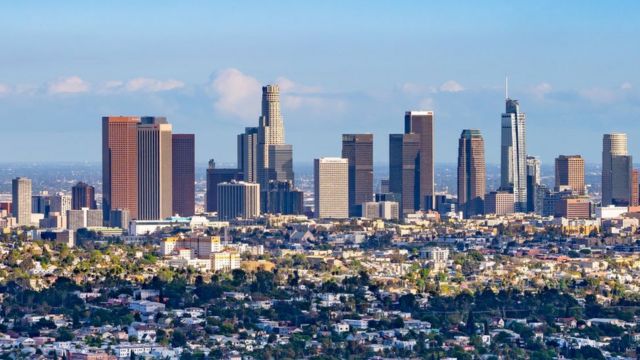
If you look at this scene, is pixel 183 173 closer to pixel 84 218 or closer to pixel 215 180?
pixel 215 180

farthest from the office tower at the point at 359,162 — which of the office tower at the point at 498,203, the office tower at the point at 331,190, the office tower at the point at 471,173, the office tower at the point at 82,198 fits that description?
the office tower at the point at 82,198

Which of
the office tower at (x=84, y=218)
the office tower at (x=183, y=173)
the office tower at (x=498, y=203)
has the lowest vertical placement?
the office tower at (x=84, y=218)

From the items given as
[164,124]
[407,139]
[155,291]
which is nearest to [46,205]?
[164,124]

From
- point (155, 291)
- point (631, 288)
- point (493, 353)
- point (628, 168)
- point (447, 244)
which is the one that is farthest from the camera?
point (628, 168)

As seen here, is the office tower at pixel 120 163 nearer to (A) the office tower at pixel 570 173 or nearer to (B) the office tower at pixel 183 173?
(B) the office tower at pixel 183 173

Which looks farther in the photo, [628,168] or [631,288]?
[628,168]

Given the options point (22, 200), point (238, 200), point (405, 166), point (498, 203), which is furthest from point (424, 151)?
point (22, 200)

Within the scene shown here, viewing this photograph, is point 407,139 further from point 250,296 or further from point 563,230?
point 250,296
